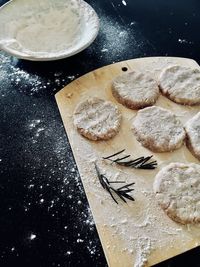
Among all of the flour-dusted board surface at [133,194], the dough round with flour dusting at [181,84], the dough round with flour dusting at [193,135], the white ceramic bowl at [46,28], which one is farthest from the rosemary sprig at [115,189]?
the white ceramic bowl at [46,28]

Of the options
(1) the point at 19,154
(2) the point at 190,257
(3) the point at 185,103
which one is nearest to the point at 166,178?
(2) the point at 190,257

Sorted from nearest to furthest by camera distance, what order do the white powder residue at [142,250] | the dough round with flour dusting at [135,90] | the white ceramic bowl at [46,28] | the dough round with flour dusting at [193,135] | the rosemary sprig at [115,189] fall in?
the white powder residue at [142,250], the rosemary sprig at [115,189], the dough round with flour dusting at [193,135], the dough round with flour dusting at [135,90], the white ceramic bowl at [46,28]

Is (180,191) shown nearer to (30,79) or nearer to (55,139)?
(55,139)

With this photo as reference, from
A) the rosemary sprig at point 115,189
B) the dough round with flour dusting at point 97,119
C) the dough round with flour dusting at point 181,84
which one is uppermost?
the dough round with flour dusting at point 97,119

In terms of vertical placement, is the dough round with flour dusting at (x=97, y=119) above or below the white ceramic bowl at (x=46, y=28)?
below

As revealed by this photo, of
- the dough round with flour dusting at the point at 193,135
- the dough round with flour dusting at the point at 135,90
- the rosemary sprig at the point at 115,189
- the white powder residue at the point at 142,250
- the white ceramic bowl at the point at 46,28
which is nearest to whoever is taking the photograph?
the white powder residue at the point at 142,250

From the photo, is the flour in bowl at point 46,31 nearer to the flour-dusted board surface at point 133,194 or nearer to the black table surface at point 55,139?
the black table surface at point 55,139

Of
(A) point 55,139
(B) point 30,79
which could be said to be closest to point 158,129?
(A) point 55,139
